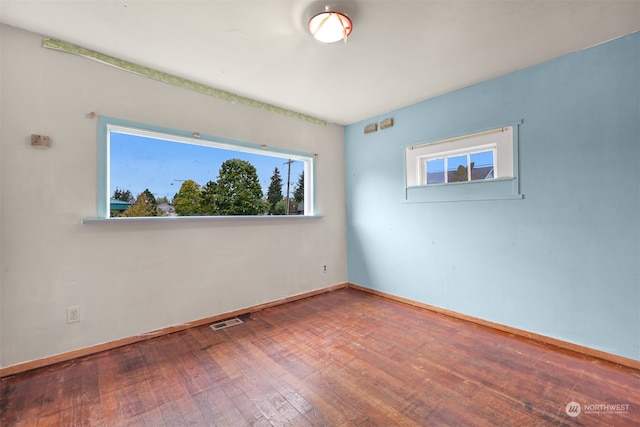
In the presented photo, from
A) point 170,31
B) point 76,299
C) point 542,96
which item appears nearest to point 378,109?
point 542,96

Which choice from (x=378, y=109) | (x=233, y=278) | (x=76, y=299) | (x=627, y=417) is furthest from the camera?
(x=378, y=109)

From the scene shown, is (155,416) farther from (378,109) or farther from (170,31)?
(378,109)

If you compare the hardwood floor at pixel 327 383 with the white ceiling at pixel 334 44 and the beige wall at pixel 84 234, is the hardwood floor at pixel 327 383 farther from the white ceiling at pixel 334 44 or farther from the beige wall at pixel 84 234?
the white ceiling at pixel 334 44

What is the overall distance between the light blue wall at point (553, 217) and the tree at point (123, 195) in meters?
3.04

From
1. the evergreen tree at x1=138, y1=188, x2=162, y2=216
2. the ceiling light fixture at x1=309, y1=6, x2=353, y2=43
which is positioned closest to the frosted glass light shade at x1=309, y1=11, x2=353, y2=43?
the ceiling light fixture at x1=309, y1=6, x2=353, y2=43

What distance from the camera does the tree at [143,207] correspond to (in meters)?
2.50

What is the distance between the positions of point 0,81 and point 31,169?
2.07 ft

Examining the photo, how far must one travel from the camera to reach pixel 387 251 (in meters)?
3.65

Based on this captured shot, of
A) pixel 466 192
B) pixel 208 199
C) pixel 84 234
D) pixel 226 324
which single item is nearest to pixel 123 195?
pixel 84 234

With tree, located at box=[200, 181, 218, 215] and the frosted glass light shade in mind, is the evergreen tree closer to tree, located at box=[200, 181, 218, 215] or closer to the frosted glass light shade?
tree, located at box=[200, 181, 218, 215]

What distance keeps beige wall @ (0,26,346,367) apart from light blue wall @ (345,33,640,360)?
223 cm

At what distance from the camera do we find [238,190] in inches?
127

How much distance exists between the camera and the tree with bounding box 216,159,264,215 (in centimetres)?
308

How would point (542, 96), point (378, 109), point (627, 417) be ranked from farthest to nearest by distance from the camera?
point (378, 109), point (542, 96), point (627, 417)
